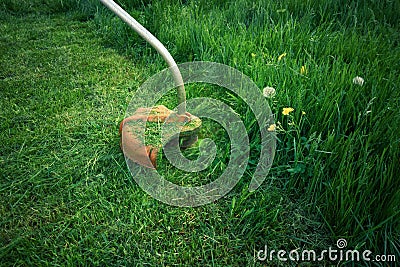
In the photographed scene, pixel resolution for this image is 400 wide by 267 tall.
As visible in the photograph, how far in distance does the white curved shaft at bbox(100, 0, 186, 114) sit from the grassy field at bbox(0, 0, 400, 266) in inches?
12.8

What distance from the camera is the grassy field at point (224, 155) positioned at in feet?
4.89

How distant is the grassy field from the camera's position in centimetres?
149

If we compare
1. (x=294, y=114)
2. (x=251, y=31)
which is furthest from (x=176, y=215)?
(x=251, y=31)

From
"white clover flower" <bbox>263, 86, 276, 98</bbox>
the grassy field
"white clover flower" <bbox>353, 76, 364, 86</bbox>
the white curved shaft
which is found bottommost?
the grassy field

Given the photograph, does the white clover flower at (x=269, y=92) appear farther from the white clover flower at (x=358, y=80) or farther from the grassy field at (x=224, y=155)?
→ the white clover flower at (x=358, y=80)

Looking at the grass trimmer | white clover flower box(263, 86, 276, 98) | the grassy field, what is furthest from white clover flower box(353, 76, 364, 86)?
the grass trimmer

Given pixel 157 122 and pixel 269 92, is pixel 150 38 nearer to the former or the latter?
pixel 157 122

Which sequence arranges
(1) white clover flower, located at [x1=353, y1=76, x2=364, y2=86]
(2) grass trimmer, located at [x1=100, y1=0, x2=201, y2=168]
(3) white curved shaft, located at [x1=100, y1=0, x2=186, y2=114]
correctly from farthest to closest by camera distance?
(1) white clover flower, located at [x1=353, y1=76, x2=364, y2=86] → (2) grass trimmer, located at [x1=100, y1=0, x2=201, y2=168] → (3) white curved shaft, located at [x1=100, y1=0, x2=186, y2=114]

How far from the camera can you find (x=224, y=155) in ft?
6.19

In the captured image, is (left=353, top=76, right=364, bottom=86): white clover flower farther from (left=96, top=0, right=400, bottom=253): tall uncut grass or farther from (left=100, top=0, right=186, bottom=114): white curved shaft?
(left=100, top=0, right=186, bottom=114): white curved shaft

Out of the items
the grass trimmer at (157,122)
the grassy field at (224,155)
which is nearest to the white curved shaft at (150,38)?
the grass trimmer at (157,122)

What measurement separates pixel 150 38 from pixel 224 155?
0.69m

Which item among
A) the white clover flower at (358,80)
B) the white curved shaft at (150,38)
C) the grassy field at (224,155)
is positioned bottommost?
the grassy field at (224,155)

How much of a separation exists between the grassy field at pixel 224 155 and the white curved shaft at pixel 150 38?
324mm
